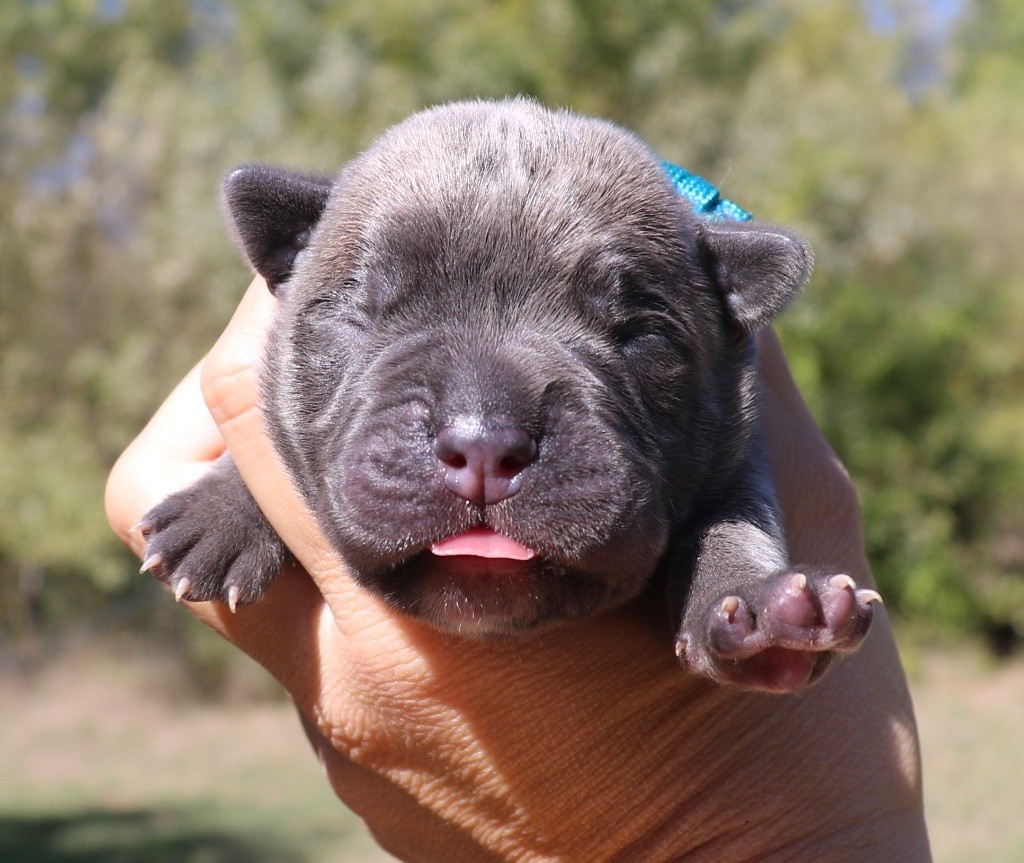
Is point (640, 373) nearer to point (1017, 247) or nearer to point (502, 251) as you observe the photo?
point (502, 251)

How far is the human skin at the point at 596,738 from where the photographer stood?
3.13 metres

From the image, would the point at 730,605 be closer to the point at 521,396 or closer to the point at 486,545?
the point at 486,545

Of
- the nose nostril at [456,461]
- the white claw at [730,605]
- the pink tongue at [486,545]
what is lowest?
the pink tongue at [486,545]

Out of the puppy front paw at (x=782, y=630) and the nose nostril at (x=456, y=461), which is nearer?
the puppy front paw at (x=782, y=630)

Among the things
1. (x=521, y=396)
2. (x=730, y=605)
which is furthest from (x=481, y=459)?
(x=730, y=605)

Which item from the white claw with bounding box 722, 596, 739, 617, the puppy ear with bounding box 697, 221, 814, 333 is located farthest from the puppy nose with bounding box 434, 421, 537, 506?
the puppy ear with bounding box 697, 221, 814, 333

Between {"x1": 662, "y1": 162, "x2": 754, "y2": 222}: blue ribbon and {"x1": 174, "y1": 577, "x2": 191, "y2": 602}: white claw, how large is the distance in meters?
1.95

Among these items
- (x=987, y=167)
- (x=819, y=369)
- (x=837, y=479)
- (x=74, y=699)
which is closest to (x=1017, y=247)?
(x=987, y=167)

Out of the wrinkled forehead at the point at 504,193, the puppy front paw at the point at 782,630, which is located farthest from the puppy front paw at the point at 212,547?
the puppy front paw at the point at 782,630

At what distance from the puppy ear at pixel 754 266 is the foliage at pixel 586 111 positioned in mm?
12421

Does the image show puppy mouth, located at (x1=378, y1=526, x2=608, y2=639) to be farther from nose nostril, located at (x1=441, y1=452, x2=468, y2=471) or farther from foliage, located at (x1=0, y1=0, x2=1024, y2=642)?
foliage, located at (x1=0, y1=0, x2=1024, y2=642)

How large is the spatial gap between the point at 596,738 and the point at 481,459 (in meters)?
1.08

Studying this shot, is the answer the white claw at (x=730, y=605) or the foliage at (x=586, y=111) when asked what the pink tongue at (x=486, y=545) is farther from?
the foliage at (x=586, y=111)

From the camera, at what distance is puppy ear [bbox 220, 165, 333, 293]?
3.35 m
